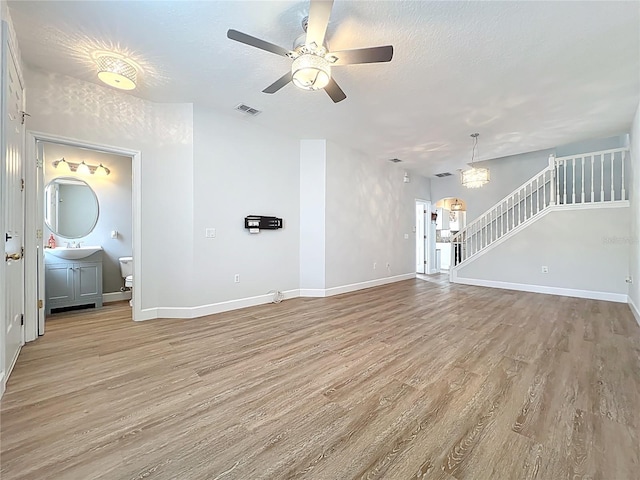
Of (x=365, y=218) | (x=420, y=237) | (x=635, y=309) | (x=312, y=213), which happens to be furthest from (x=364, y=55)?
(x=420, y=237)

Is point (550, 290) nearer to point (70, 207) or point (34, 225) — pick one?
point (34, 225)

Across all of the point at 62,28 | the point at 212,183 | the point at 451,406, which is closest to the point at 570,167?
the point at 451,406

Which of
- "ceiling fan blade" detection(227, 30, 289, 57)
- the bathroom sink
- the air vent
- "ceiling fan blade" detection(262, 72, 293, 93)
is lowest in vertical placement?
the bathroom sink

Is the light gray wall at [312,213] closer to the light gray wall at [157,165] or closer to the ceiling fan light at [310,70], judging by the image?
the light gray wall at [157,165]

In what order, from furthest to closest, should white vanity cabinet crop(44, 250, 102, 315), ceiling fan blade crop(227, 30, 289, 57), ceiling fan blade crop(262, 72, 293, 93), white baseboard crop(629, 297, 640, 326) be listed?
white vanity cabinet crop(44, 250, 102, 315) → white baseboard crop(629, 297, 640, 326) → ceiling fan blade crop(262, 72, 293, 93) → ceiling fan blade crop(227, 30, 289, 57)

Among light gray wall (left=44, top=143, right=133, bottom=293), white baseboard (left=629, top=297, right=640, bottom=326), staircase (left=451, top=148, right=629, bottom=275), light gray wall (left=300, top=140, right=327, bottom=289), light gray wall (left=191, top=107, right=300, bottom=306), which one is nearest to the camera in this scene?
white baseboard (left=629, top=297, right=640, bottom=326)

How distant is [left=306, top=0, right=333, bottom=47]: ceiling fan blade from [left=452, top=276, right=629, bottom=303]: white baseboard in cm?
584

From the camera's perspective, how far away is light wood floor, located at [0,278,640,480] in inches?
52.9

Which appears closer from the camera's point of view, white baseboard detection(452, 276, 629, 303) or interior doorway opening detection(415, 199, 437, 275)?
white baseboard detection(452, 276, 629, 303)

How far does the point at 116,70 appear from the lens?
8.48ft

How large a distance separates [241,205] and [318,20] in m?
2.73

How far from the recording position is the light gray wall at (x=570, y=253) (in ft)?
15.3

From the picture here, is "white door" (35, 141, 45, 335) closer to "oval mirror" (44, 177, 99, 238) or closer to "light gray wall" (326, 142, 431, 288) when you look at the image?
"oval mirror" (44, 177, 99, 238)

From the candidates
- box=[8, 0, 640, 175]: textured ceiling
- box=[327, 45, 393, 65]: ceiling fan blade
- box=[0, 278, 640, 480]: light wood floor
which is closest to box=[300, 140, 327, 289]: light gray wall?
box=[8, 0, 640, 175]: textured ceiling
